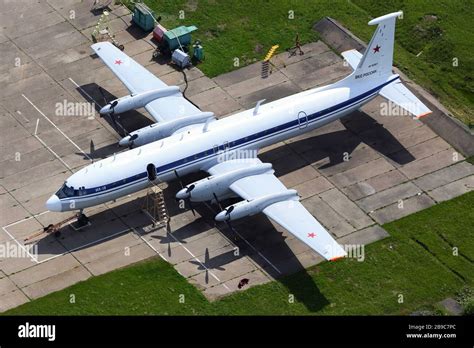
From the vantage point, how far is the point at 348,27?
296 feet

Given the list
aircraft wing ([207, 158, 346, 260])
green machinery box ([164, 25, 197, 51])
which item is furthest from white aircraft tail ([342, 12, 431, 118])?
green machinery box ([164, 25, 197, 51])

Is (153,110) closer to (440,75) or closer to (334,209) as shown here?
(334,209)

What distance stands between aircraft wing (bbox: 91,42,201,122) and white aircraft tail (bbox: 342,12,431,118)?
41.6 feet

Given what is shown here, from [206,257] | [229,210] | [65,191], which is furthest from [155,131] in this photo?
[206,257]

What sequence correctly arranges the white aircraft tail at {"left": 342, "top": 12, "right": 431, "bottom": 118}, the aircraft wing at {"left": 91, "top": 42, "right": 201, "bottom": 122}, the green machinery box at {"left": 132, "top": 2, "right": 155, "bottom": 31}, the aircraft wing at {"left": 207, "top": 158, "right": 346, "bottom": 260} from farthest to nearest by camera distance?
the green machinery box at {"left": 132, "top": 2, "right": 155, "bottom": 31}, the aircraft wing at {"left": 91, "top": 42, "right": 201, "bottom": 122}, the white aircraft tail at {"left": 342, "top": 12, "right": 431, "bottom": 118}, the aircraft wing at {"left": 207, "top": 158, "right": 346, "bottom": 260}

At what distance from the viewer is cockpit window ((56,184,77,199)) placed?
6944 cm

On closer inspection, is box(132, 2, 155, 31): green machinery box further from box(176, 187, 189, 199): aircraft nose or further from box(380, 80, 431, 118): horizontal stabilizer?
box(176, 187, 189, 199): aircraft nose

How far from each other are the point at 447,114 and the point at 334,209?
14037mm

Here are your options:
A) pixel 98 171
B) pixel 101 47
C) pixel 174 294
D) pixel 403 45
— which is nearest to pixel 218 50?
pixel 101 47

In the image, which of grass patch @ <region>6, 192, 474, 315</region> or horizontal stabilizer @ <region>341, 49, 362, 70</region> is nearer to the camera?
grass patch @ <region>6, 192, 474, 315</region>

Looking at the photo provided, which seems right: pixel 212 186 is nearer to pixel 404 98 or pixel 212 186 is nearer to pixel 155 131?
pixel 155 131

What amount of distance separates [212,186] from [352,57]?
18.4m

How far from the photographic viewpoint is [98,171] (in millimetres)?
69812

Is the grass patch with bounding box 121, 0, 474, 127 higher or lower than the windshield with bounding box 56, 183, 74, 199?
higher
